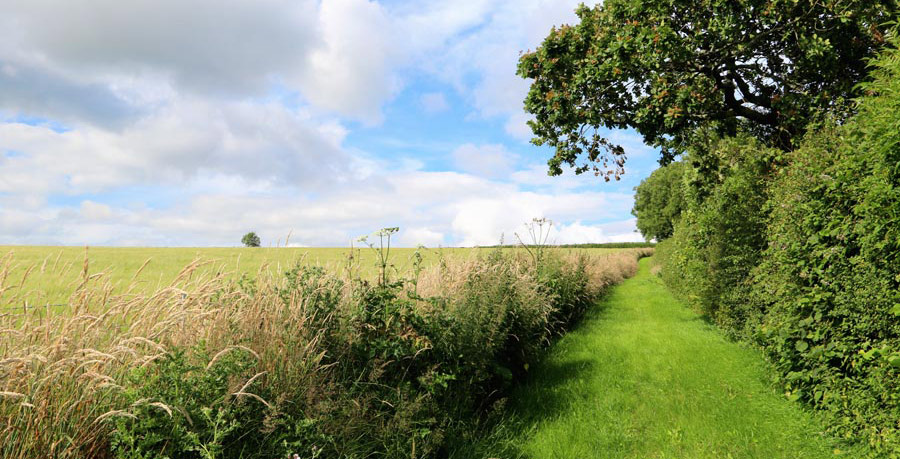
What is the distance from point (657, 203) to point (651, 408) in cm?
5626

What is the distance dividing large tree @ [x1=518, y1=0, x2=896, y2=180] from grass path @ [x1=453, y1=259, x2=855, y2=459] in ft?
17.1

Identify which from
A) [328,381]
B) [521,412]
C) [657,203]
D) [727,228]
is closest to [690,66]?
[727,228]

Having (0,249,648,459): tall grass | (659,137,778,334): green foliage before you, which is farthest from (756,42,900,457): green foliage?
(0,249,648,459): tall grass

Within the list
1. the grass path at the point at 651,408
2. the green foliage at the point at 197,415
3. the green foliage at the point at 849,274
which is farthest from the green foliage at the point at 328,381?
the green foliage at the point at 849,274

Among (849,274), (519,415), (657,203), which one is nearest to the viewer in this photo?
(849,274)

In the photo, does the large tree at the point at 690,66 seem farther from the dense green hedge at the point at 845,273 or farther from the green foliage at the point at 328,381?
the green foliage at the point at 328,381

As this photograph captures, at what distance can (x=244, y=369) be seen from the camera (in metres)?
3.57

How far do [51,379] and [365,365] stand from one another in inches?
92.1

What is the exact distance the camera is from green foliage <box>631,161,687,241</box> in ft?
174

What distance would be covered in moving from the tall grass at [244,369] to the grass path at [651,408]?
810mm

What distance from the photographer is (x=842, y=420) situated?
513 centimetres

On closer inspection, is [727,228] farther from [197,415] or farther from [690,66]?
[197,415]

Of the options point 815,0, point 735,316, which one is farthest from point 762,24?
point 735,316

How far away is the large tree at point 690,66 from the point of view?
10.2 m
